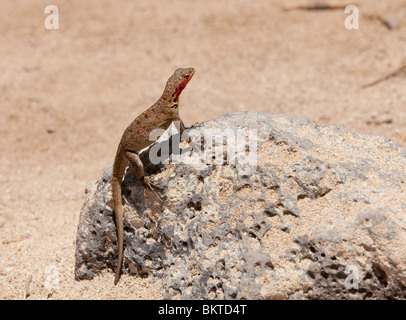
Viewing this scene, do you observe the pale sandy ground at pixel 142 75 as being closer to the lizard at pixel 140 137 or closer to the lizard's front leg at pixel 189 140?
the lizard at pixel 140 137

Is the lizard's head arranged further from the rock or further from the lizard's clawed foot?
the lizard's clawed foot

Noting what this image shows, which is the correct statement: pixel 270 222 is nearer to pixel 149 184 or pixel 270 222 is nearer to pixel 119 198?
pixel 149 184

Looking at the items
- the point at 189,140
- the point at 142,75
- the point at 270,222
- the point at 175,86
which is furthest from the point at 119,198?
the point at 142,75

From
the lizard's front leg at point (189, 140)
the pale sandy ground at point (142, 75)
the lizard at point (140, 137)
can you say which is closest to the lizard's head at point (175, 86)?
the lizard at point (140, 137)

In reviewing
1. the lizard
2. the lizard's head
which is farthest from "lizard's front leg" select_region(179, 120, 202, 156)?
the lizard's head

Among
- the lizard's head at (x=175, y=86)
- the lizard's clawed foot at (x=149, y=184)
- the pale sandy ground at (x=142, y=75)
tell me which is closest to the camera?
the lizard's clawed foot at (x=149, y=184)

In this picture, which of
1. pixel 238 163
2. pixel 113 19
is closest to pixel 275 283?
pixel 238 163
